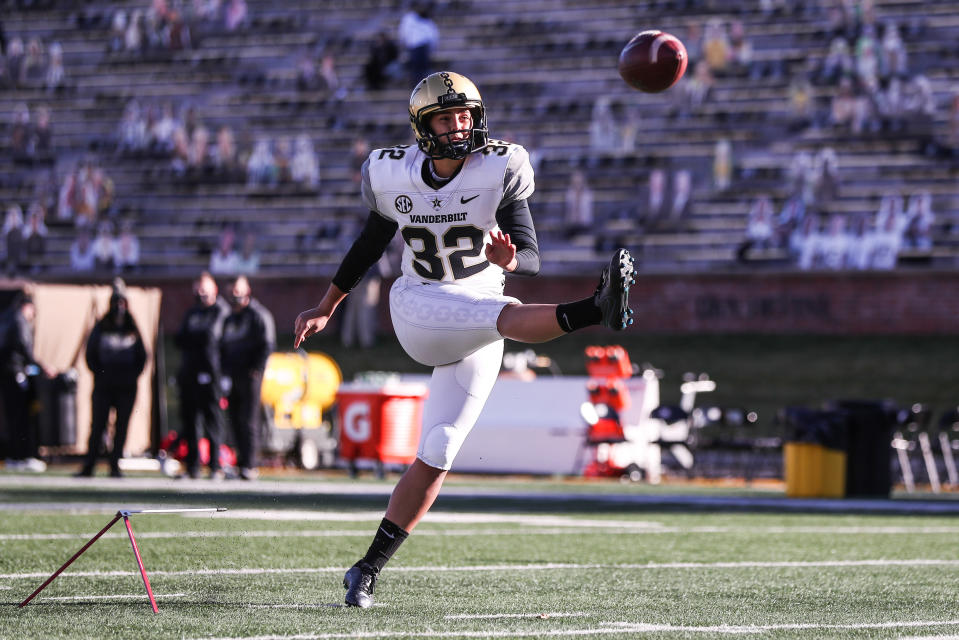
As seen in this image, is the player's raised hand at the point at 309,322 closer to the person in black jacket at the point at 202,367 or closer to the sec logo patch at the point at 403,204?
the sec logo patch at the point at 403,204

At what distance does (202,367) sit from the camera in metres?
15.1

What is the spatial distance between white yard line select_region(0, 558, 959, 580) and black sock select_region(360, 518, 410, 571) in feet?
3.78

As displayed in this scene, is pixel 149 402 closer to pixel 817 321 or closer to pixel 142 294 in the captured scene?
pixel 142 294

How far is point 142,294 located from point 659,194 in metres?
10.1

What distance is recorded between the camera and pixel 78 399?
17938 mm

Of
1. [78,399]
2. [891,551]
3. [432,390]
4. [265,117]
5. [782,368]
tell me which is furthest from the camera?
[265,117]

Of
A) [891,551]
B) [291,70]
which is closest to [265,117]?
[291,70]

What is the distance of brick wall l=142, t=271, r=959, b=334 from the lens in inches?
914

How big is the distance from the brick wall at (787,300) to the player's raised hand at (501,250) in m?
18.5

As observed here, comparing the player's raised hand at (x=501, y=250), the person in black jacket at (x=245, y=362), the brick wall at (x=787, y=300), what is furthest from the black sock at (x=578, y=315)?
the brick wall at (x=787, y=300)

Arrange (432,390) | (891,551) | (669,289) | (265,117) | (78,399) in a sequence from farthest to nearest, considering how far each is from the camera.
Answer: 1. (265,117)
2. (669,289)
3. (78,399)
4. (891,551)
5. (432,390)

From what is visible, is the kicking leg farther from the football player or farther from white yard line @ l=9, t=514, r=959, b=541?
white yard line @ l=9, t=514, r=959, b=541

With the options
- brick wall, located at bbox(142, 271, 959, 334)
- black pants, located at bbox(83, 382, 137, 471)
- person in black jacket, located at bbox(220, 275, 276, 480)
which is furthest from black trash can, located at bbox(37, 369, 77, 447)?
brick wall, located at bbox(142, 271, 959, 334)

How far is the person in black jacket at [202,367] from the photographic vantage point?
49.6 feet
